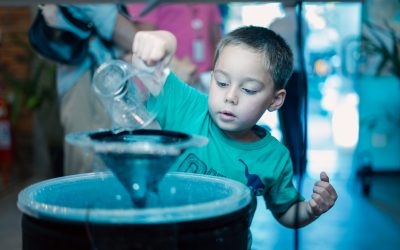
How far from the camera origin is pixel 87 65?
2.71 metres

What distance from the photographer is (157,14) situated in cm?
329

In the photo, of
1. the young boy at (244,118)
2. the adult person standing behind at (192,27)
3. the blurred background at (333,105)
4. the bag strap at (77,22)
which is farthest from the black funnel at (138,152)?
the blurred background at (333,105)

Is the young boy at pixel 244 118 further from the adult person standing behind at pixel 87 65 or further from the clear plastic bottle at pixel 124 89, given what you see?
the adult person standing behind at pixel 87 65

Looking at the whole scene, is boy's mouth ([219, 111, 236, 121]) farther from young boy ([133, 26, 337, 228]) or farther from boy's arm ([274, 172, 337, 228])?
boy's arm ([274, 172, 337, 228])

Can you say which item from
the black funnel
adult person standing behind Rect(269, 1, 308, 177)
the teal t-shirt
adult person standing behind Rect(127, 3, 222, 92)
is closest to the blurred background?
adult person standing behind Rect(127, 3, 222, 92)

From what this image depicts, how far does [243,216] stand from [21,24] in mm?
4487

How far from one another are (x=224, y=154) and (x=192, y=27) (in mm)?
2321

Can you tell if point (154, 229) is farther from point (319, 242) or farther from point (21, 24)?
point (21, 24)

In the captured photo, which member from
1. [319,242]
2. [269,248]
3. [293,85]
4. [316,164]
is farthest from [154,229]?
[316,164]

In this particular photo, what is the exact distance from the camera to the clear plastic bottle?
1.09 meters

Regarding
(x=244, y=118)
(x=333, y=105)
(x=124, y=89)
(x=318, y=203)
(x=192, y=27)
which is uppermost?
(x=124, y=89)

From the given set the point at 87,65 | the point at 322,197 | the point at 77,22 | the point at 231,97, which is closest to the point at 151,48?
the point at 231,97

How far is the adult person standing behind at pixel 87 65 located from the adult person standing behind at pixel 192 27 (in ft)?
0.65

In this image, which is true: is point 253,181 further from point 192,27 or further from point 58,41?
point 192,27
